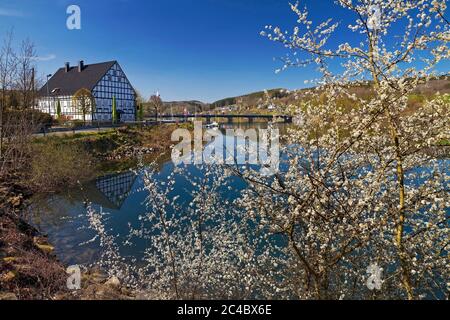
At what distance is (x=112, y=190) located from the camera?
56.1 feet

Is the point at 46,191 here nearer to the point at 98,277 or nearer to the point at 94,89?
the point at 98,277

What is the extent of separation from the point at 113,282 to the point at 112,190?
10252 mm

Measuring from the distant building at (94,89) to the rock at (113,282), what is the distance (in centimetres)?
3753

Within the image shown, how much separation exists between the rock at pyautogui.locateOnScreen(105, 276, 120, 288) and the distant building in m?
37.5

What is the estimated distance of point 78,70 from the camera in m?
48.7

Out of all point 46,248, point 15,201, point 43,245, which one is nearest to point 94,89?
point 15,201

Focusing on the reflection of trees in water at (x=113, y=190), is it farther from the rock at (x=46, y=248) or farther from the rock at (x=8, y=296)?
the rock at (x=8, y=296)

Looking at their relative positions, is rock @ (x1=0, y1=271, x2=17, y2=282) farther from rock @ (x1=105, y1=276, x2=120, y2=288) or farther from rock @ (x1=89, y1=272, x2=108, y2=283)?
rock @ (x1=105, y1=276, x2=120, y2=288)

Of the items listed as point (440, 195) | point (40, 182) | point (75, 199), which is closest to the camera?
point (440, 195)

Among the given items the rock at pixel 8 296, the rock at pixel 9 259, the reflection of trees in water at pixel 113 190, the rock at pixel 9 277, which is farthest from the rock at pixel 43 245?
the reflection of trees in water at pixel 113 190

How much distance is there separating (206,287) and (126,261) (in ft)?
11.2

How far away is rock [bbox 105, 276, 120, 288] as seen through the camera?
292 inches
